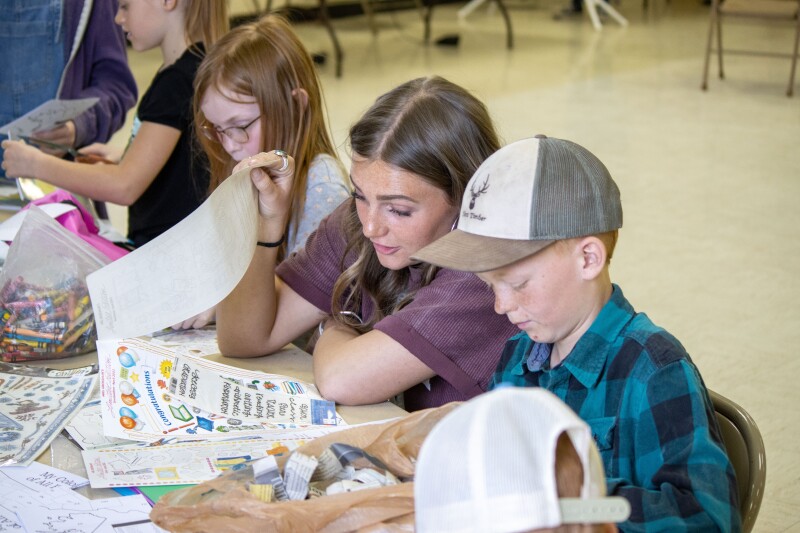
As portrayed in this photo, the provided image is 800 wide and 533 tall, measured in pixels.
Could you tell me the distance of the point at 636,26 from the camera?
9750 millimetres

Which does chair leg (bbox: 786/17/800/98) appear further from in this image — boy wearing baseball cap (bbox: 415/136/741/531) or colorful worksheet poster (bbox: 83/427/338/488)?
colorful worksheet poster (bbox: 83/427/338/488)

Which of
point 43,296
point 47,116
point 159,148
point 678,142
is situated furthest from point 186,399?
point 678,142

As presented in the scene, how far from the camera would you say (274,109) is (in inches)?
77.1

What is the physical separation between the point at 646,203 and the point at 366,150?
10.3 ft

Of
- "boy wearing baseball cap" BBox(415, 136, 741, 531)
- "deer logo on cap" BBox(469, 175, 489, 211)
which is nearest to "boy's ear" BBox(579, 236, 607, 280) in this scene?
"boy wearing baseball cap" BBox(415, 136, 741, 531)

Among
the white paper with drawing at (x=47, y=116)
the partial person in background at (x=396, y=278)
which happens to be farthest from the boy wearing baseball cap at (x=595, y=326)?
the white paper with drawing at (x=47, y=116)

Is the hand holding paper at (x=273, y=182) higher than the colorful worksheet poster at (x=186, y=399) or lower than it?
higher

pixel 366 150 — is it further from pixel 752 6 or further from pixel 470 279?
pixel 752 6

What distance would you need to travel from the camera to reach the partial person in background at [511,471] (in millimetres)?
683

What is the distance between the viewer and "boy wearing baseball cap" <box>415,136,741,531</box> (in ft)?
3.33

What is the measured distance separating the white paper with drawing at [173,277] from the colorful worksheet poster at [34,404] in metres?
0.10

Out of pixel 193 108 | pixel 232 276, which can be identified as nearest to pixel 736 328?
pixel 193 108

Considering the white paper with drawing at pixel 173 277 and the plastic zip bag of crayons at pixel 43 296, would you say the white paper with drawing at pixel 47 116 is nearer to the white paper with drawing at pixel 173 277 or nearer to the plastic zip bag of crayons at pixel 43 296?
the plastic zip bag of crayons at pixel 43 296

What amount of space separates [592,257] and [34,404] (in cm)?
83
